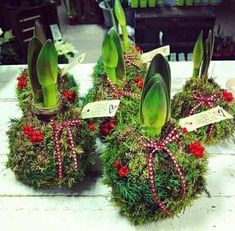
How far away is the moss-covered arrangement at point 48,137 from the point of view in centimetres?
63

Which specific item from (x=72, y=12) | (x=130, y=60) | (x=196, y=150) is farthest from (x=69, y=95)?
(x=72, y=12)

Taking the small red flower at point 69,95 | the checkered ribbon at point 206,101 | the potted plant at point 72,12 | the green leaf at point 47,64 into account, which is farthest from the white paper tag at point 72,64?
the potted plant at point 72,12

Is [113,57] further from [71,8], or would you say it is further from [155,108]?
[71,8]

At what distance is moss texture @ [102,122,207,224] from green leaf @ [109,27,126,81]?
0.20m

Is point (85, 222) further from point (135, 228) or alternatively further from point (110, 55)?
point (110, 55)

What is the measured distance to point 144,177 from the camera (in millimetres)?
574

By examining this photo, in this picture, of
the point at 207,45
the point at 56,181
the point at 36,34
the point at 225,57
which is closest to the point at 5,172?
the point at 56,181

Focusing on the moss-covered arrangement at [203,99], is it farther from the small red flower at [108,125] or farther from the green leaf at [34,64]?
the green leaf at [34,64]

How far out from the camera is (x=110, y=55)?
720mm

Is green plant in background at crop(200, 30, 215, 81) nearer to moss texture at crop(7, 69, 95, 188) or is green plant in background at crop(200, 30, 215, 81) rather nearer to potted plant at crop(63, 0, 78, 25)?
moss texture at crop(7, 69, 95, 188)

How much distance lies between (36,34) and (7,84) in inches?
15.3

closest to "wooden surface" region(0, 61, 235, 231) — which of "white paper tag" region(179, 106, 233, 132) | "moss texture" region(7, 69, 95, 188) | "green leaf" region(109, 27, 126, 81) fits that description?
"moss texture" region(7, 69, 95, 188)

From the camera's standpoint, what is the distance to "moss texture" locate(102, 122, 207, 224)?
578mm

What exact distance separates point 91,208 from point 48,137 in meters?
0.16
